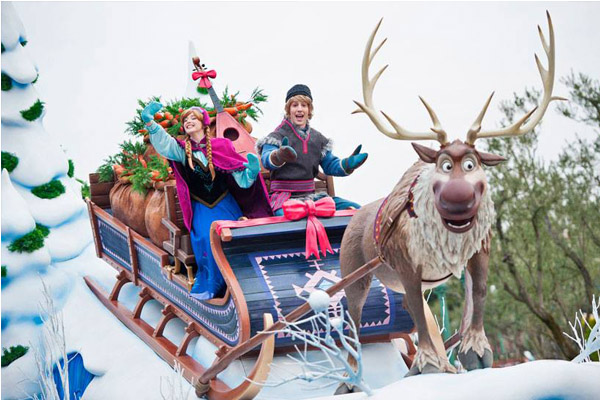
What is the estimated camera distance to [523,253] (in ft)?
34.1

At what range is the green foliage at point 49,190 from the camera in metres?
6.79


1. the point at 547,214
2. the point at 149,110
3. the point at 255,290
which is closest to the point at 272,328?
the point at 255,290

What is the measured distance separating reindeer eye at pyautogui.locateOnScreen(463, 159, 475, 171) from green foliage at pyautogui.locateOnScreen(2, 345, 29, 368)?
4.31 m

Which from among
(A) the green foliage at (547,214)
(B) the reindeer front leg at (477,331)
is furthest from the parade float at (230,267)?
(A) the green foliage at (547,214)

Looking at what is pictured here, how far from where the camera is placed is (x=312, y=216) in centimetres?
448

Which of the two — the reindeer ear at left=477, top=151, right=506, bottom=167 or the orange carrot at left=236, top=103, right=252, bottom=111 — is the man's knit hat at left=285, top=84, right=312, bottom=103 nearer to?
the orange carrot at left=236, top=103, right=252, bottom=111

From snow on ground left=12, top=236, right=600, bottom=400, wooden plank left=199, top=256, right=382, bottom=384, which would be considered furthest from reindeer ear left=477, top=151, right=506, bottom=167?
snow on ground left=12, top=236, right=600, bottom=400

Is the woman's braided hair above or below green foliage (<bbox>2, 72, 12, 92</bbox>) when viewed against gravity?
below

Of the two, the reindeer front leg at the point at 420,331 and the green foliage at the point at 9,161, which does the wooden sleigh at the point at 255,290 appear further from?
the green foliage at the point at 9,161

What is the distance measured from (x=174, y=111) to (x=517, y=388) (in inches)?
119

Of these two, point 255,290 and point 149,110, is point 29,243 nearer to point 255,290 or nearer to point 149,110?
point 149,110

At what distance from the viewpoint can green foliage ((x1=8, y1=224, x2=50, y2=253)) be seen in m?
6.36

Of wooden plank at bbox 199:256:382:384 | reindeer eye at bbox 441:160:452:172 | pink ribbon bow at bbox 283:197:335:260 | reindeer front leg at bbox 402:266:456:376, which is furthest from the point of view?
pink ribbon bow at bbox 283:197:335:260

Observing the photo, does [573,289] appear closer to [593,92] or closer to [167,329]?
[593,92]
